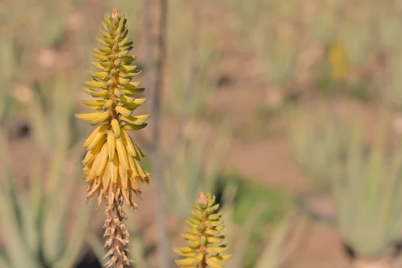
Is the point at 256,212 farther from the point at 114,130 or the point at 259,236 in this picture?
the point at 114,130

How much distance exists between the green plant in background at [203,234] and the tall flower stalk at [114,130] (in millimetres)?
95

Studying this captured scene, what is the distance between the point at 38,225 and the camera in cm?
239

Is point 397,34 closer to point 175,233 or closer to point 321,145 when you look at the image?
point 321,145

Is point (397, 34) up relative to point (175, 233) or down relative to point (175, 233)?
up

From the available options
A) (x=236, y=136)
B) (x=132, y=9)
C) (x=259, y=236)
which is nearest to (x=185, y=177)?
(x=259, y=236)

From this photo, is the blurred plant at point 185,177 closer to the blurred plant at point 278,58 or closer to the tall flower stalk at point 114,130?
the tall flower stalk at point 114,130

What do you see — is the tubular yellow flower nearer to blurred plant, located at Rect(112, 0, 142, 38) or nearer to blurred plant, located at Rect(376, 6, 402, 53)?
blurred plant, located at Rect(376, 6, 402, 53)

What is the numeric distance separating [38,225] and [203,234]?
1.71m

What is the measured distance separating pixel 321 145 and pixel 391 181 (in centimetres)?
122

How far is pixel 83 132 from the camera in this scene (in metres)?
4.22

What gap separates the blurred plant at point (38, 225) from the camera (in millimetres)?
2152

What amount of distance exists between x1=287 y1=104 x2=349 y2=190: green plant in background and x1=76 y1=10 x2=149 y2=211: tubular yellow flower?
3.17m

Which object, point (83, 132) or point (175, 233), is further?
point (83, 132)

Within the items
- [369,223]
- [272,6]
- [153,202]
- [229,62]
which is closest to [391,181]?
[369,223]
